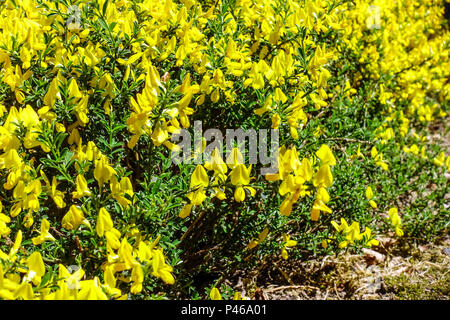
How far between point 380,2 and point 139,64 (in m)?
2.69

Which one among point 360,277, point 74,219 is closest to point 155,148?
point 74,219

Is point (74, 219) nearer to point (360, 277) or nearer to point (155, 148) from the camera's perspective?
point (155, 148)

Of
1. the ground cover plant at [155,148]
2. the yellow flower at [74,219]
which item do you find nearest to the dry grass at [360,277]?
the ground cover plant at [155,148]

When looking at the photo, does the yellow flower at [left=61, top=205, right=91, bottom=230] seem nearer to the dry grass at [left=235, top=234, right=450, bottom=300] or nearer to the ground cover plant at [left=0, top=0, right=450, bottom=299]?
the ground cover plant at [left=0, top=0, right=450, bottom=299]

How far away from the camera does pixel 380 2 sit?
340cm

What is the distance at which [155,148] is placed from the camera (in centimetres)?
163

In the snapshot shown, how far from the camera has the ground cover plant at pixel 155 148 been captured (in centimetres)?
127

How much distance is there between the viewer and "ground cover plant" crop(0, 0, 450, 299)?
1.27m

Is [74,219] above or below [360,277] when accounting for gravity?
above

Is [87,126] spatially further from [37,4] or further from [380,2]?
[380,2]

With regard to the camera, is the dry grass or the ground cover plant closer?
the ground cover plant

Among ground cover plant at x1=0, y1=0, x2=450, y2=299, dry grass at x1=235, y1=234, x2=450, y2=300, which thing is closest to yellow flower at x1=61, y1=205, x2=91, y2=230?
ground cover plant at x1=0, y1=0, x2=450, y2=299

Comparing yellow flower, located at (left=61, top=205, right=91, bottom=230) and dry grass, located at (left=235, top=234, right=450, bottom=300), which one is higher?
yellow flower, located at (left=61, top=205, right=91, bottom=230)
